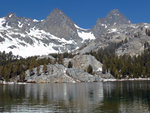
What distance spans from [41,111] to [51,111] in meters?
2.38

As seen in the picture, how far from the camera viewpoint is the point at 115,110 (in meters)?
58.8

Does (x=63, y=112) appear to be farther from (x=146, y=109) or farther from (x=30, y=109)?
(x=146, y=109)

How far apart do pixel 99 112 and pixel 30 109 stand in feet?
58.3

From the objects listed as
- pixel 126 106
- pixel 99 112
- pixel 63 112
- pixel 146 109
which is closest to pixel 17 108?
pixel 63 112

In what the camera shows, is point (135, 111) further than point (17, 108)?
No

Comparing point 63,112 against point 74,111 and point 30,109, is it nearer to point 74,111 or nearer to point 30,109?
point 74,111

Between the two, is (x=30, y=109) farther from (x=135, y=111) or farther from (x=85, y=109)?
(x=135, y=111)

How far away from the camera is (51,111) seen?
59.7 metres

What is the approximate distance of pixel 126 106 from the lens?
64938 millimetres

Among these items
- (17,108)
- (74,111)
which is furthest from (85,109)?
(17,108)

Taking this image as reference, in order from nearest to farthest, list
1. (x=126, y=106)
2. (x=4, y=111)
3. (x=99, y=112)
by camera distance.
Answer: (x=99, y=112) → (x=4, y=111) → (x=126, y=106)

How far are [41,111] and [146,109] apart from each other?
24.5 metres

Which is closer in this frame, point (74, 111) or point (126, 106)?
point (74, 111)

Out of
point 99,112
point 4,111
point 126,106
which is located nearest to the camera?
point 99,112
